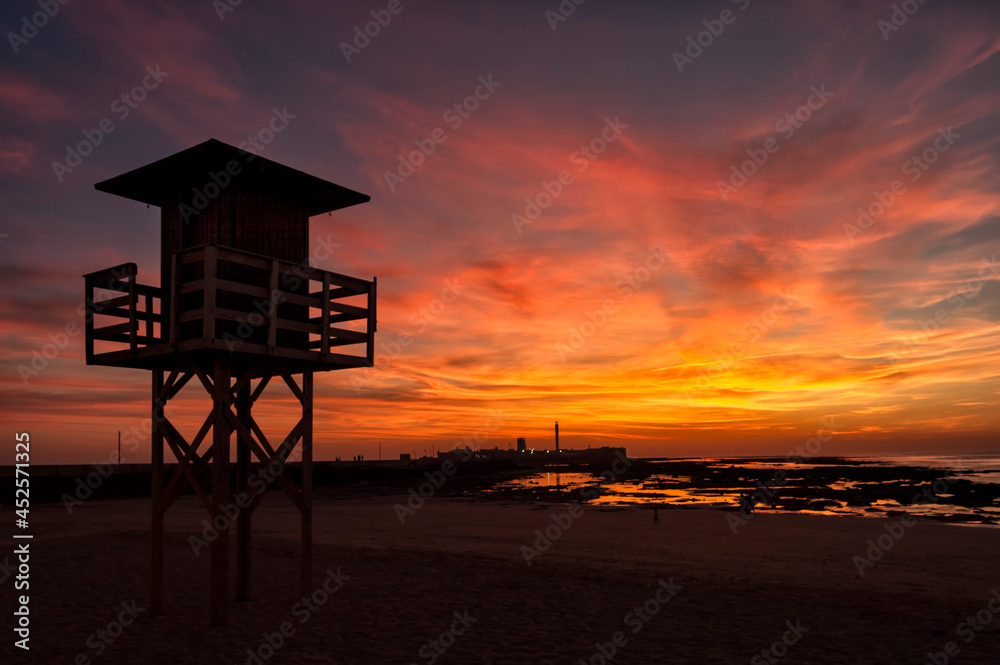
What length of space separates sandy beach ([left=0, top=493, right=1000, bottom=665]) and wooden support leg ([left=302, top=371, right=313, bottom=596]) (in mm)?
629

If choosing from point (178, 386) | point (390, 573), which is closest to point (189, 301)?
point (178, 386)

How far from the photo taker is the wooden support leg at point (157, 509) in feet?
41.4

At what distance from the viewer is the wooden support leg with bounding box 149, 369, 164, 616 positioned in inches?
497

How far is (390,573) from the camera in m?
17.3

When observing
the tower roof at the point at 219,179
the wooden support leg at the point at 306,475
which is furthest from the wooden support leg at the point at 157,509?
the tower roof at the point at 219,179

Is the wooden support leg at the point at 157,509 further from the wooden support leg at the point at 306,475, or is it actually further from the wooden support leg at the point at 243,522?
the wooden support leg at the point at 306,475

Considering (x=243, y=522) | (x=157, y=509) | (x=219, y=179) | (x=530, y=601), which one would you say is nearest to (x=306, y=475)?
(x=243, y=522)

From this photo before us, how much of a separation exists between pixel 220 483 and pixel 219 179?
17.5 feet

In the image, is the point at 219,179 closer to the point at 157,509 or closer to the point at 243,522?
the point at 157,509

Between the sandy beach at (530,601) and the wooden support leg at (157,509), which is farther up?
the wooden support leg at (157,509)

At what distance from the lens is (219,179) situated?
41.7 feet

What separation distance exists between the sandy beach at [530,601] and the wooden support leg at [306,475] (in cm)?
63

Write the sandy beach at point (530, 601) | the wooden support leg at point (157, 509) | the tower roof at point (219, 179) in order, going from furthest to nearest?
the wooden support leg at point (157, 509), the tower roof at point (219, 179), the sandy beach at point (530, 601)

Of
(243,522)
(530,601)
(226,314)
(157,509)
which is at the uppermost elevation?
(226,314)
